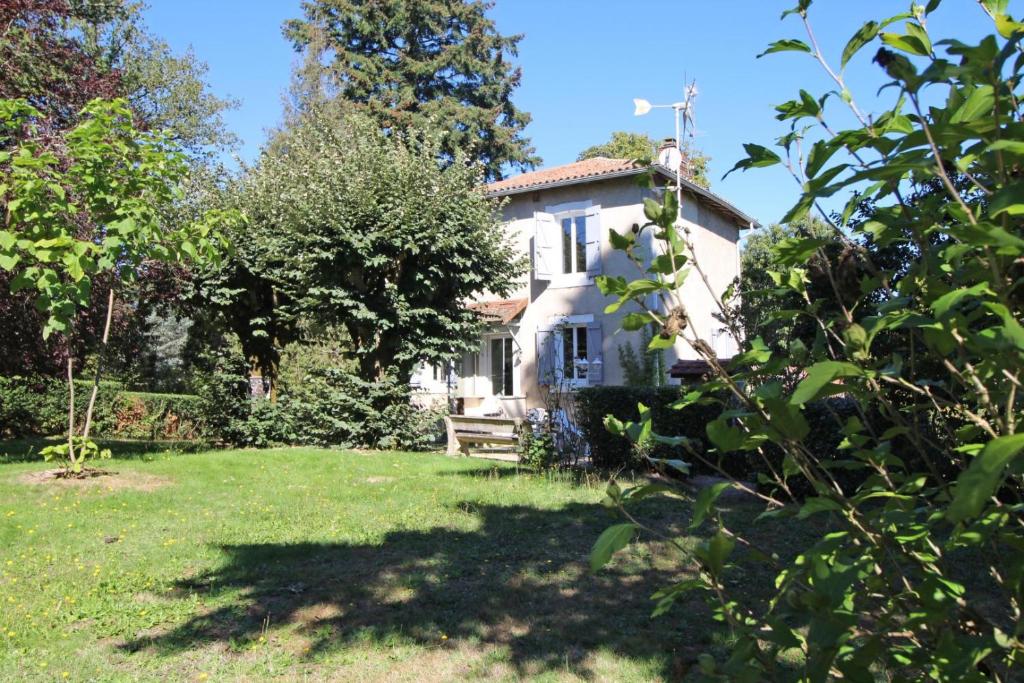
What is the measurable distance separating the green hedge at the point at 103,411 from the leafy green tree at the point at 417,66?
603 inches

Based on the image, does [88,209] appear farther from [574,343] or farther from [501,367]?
[501,367]

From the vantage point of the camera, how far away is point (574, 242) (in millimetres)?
18953

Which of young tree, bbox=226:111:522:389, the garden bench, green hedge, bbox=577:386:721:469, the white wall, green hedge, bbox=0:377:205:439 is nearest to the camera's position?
green hedge, bbox=577:386:721:469

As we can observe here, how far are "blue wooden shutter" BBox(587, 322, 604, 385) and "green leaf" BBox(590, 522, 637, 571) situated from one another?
1663 centimetres

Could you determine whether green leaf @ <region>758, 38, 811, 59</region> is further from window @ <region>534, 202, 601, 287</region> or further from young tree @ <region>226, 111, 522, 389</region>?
window @ <region>534, 202, 601, 287</region>

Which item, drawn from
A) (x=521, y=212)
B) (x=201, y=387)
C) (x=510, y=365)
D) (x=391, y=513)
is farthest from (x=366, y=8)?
(x=391, y=513)

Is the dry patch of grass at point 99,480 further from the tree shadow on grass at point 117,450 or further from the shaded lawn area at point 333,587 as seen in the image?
the tree shadow on grass at point 117,450

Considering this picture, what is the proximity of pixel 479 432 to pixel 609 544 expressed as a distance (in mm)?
11591

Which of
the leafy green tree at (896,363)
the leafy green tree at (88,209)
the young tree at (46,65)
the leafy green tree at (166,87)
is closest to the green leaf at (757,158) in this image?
the leafy green tree at (896,363)

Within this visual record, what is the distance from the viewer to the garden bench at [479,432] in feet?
39.1

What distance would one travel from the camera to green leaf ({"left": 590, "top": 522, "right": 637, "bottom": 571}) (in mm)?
1197

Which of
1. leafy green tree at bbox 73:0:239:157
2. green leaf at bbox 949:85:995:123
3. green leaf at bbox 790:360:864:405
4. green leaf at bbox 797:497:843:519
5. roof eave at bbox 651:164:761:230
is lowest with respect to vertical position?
green leaf at bbox 797:497:843:519

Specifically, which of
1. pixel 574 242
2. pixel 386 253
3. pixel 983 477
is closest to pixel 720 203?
pixel 574 242

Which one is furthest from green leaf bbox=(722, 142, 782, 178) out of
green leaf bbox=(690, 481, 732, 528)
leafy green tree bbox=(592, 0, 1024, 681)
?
green leaf bbox=(690, 481, 732, 528)
